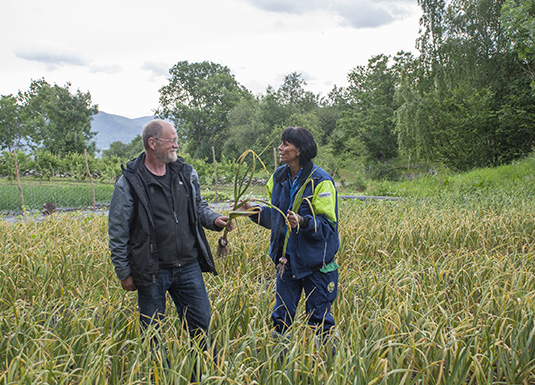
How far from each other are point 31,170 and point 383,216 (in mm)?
25720

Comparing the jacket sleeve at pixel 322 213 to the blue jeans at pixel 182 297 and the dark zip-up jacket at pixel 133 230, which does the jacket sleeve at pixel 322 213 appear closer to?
the blue jeans at pixel 182 297

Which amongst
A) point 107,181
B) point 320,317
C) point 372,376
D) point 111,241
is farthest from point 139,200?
point 107,181

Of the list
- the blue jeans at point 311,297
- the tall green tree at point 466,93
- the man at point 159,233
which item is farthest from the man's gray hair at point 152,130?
the tall green tree at point 466,93

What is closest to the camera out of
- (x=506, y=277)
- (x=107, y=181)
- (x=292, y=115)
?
(x=506, y=277)

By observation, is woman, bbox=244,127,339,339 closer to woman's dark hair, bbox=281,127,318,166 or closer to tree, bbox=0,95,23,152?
woman's dark hair, bbox=281,127,318,166

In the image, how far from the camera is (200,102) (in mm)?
45094

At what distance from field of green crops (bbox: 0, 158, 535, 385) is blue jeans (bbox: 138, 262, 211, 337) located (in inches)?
3.0

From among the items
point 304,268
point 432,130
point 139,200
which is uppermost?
point 432,130

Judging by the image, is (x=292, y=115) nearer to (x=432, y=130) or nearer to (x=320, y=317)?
(x=432, y=130)

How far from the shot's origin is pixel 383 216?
6.18 m

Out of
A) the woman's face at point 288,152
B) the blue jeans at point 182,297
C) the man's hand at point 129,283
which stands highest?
the woman's face at point 288,152

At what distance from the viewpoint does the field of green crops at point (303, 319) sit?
188 centimetres

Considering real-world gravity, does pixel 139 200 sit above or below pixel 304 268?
above

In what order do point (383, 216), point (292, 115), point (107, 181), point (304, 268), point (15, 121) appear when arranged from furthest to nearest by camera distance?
point (15, 121) → point (292, 115) → point (107, 181) → point (383, 216) → point (304, 268)
